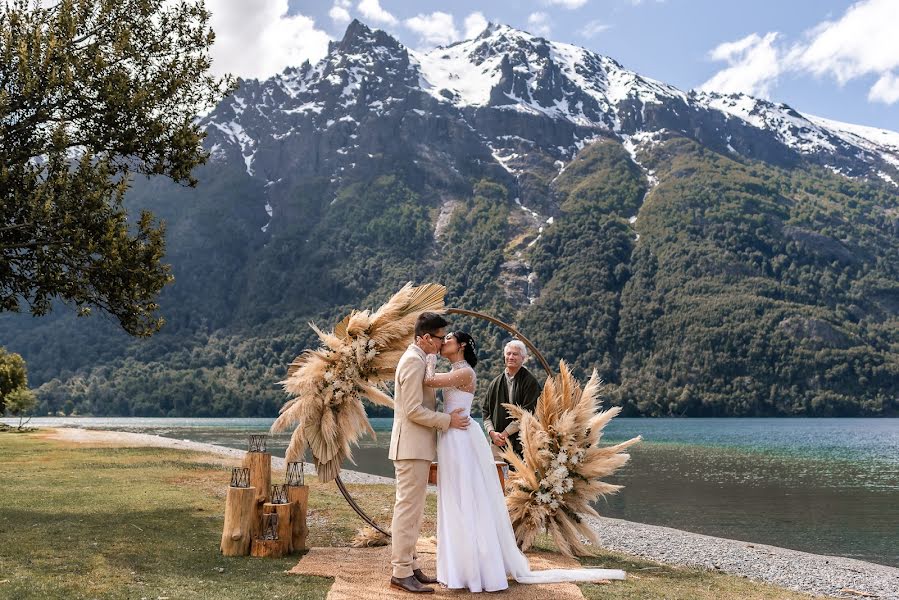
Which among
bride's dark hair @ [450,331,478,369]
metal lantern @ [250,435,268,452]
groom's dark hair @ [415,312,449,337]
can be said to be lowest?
metal lantern @ [250,435,268,452]

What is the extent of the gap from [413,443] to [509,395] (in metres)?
3.76

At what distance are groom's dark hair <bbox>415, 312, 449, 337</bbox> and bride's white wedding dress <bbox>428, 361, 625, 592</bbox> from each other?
1.41ft

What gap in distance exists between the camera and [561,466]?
36.6ft

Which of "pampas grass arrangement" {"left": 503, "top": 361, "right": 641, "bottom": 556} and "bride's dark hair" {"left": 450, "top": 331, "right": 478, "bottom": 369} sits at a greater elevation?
"bride's dark hair" {"left": 450, "top": 331, "right": 478, "bottom": 369}

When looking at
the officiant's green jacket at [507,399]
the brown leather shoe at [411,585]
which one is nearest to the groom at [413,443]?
the brown leather shoe at [411,585]

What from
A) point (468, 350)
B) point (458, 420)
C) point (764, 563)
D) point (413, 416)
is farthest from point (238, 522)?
point (764, 563)

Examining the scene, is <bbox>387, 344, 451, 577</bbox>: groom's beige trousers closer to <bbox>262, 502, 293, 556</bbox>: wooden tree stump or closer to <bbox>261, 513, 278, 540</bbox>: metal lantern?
<bbox>262, 502, 293, 556</bbox>: wooden tree stump

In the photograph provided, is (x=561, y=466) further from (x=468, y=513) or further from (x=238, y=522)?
(x=238, y=522)

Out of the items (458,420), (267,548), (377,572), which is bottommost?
(377,572)

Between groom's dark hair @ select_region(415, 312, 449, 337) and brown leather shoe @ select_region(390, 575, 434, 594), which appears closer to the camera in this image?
brown leather shoe @ select_region(390, 575, 434, 594)

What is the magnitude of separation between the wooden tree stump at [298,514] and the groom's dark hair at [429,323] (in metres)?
3.15

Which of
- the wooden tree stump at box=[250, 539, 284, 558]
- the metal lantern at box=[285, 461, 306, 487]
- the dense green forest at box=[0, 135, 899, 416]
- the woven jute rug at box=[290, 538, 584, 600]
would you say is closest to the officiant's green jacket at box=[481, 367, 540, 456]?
the woven jute rug at box=[290, 538, 584, 600]

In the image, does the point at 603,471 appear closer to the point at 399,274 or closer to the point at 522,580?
the point at 522,580

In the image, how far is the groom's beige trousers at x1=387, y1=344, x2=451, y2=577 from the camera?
27.4 ft
